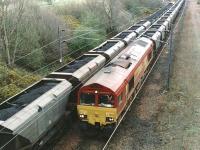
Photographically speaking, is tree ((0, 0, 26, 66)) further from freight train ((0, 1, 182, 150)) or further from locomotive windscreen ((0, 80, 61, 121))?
locomotive windscreen ((0, 80, 61, 121))

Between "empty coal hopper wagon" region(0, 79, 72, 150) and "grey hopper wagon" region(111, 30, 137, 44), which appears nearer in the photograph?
"empty coal hopper wagon" region(0, 79, 72, 150)

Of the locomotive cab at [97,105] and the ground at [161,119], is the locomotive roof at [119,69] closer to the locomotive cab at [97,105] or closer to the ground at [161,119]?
the locomotive cab at [97,105]

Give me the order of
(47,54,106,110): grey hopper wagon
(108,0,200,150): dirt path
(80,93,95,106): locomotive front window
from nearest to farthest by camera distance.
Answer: (80,93,95,106): locomotive front window, (108,0,200,150): dirt path, (47,54,106,110): grey hopper wagon

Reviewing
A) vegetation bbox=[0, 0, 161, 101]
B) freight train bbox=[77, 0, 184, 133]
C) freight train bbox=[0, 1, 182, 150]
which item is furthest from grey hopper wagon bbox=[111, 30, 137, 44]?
freight train bbox=[77, 0, 184, 133]

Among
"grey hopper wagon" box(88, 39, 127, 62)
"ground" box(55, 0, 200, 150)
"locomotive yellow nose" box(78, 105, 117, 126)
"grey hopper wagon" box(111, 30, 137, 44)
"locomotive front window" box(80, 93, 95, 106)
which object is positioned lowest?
"ground" box(55, 0, 200, 150)

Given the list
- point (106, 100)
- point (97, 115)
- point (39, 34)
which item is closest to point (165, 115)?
point (106, 100)

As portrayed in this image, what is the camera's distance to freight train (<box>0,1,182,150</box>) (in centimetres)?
1552

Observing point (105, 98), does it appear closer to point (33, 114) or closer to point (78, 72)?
point (78, 72)

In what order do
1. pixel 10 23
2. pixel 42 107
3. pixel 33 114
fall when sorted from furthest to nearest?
pixel 10 23, pixel 42 107, pixel 33 114

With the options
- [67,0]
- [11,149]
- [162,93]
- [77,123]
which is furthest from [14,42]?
[67,0]

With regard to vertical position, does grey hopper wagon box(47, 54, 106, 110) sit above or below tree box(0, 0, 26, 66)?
below

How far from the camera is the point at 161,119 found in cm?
2266

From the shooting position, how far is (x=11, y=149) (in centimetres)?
1545

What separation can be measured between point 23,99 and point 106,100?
14.4 feet
